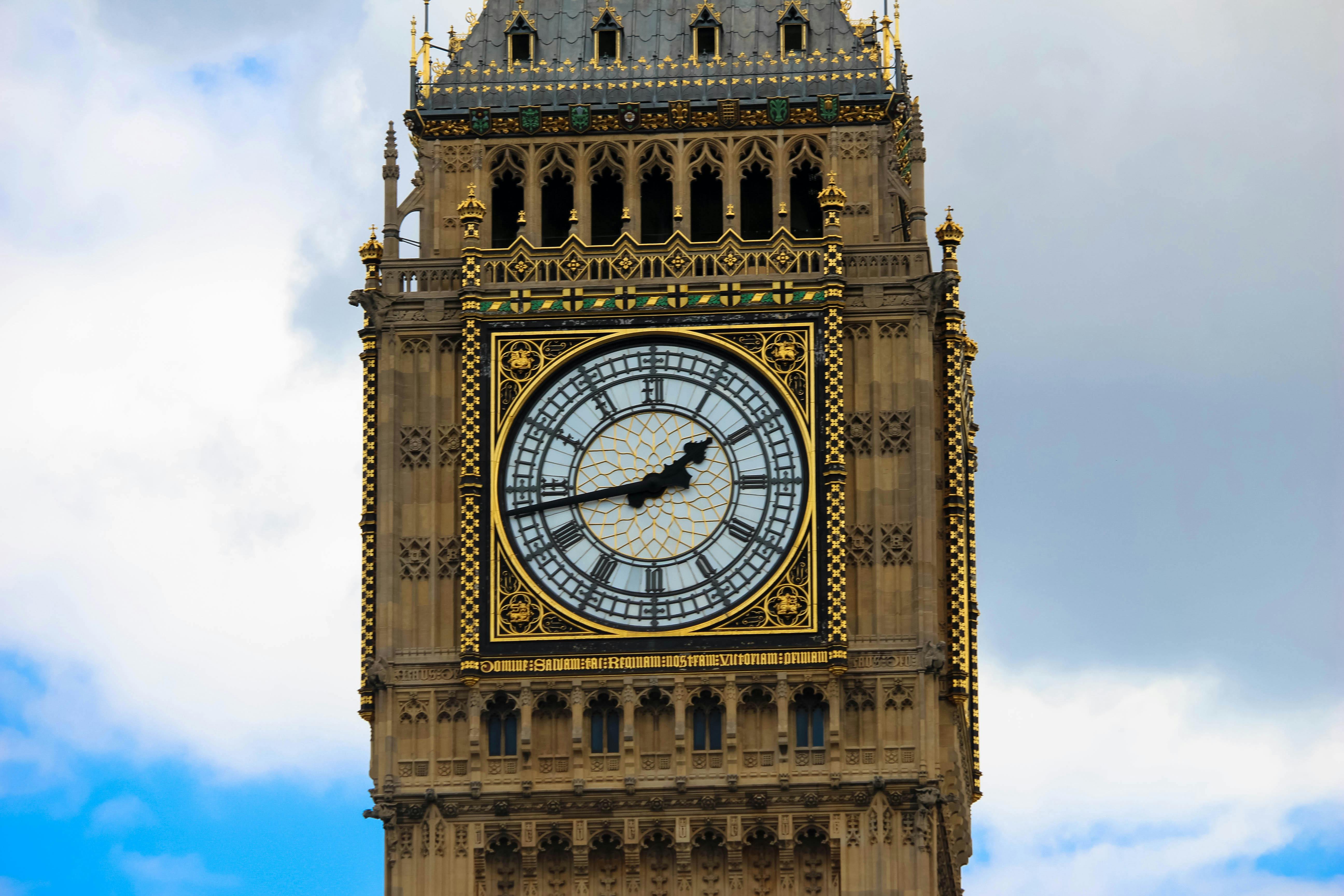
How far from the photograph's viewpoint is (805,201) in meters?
69.4

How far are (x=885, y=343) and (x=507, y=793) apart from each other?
24.3ft

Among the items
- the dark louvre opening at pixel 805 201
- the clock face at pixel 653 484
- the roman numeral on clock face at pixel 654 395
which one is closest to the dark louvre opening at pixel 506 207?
the clock face at pixel 653 484

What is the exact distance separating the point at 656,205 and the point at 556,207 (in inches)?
51.1

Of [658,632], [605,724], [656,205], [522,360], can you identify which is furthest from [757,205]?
[605,724]

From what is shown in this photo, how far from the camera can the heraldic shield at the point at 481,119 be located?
68812 millimetres

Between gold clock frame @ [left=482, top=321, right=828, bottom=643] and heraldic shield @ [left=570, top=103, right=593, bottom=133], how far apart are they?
2986mm

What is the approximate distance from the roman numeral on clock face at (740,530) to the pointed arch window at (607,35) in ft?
22.2

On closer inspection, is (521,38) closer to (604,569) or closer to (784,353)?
(784,353)

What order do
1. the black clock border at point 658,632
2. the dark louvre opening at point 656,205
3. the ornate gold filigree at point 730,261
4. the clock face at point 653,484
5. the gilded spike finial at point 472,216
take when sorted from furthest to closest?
the dark louvre opening at point 656,205
the gilded spike finial at point 472,216
the ornate gold filigree at point 730,261
the clock face at point 653,484
the black clock border at point 658,632

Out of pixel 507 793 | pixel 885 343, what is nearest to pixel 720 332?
pixel 885 343

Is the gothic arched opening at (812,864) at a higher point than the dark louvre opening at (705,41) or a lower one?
lower

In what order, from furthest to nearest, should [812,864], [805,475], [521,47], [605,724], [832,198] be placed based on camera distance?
[521,47] → [832,198] → [805,475] → [605,724] → [812,864]

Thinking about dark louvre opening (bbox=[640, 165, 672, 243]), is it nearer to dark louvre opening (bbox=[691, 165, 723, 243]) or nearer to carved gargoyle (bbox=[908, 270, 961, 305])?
dark louvre opening (bbox=[691, 165, 723, 243])

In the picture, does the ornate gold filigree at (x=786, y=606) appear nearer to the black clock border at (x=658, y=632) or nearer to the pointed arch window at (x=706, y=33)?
the black clock border at (x=658, y=632)
